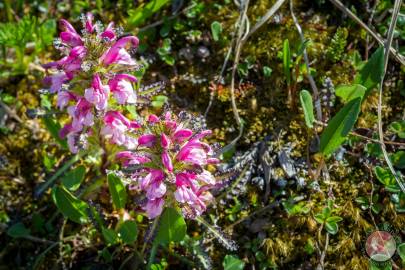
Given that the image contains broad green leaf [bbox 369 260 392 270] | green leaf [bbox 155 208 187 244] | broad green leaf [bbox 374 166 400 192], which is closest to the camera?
green leaf [bbox 155 208 187 244]

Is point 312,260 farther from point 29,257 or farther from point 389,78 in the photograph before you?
point 29,257

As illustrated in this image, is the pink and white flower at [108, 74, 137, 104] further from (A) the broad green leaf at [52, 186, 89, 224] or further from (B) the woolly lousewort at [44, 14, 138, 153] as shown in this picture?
(A) the broad green leaf at [52, 186, 89, 224]

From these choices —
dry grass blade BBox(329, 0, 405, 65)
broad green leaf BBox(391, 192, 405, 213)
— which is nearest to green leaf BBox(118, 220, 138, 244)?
broad green leaf BBox(391, 192, 405, 213)

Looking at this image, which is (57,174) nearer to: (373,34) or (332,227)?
(332,227)

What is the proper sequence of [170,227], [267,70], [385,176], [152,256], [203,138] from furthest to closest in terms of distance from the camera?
1. [267,70]
2. [203,138]
3. [385,176]
4. [152,256]
5. [170,227]

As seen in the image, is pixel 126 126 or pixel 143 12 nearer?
pixel 126 126

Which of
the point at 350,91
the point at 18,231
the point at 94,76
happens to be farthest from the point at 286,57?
the point at 18,231
